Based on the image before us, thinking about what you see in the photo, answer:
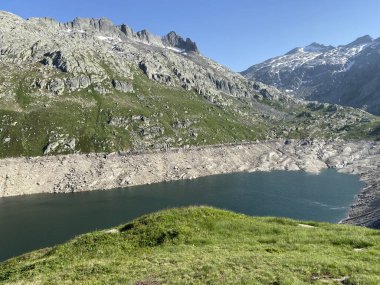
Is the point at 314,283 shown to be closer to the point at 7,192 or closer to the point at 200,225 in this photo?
the point at 200,225

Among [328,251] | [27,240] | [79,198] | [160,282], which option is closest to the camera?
[160,282]

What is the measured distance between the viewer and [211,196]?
177375 mm

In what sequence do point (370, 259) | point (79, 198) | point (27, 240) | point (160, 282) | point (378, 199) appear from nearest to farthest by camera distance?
point (160, 282) → point (370, 259) → point (27, 240) → point (378, 199) → point (79, 198)

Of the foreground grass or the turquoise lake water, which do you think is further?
the turquoise lake water

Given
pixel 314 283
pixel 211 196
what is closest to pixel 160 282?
pixel 314 283

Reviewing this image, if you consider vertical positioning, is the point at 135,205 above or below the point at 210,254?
below

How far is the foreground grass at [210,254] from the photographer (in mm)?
26750

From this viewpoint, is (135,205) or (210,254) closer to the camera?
(210,254)

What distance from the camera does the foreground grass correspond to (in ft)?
87.8

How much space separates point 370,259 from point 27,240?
109736mm

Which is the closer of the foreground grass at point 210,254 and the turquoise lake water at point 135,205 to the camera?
the foreground grass at point 210,254

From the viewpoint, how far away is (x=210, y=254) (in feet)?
106

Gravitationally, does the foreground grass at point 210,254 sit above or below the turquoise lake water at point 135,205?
above

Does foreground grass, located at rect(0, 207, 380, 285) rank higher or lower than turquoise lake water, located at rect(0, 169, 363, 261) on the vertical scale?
higher
